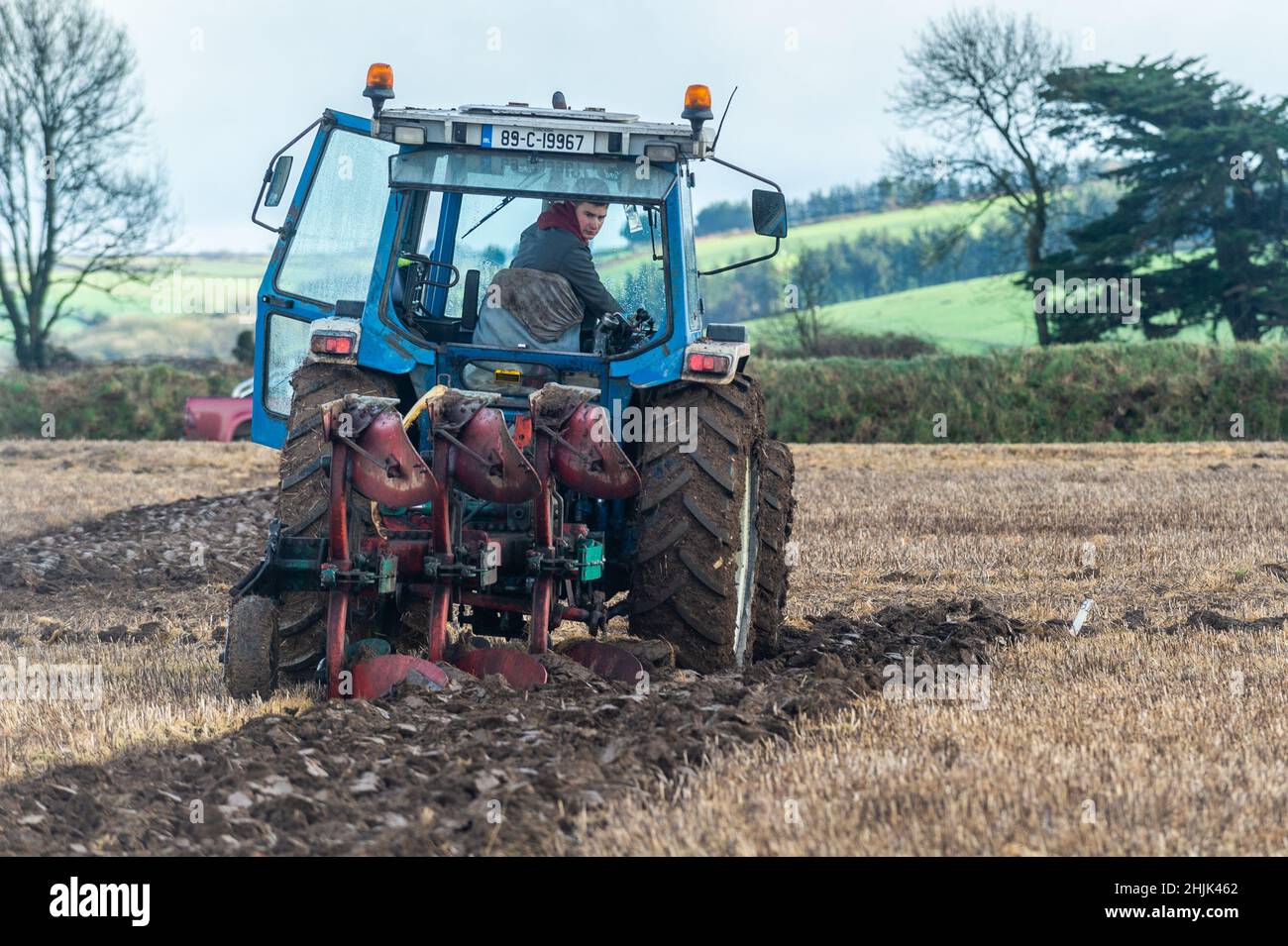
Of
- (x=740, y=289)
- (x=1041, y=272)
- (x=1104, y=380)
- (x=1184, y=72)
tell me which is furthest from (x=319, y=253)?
(x=740, y=289)

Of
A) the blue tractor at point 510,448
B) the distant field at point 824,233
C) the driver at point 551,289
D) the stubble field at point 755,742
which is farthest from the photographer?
the distant field at point 824,233

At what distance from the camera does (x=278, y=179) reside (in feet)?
24.5

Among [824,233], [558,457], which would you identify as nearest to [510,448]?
[558,457]

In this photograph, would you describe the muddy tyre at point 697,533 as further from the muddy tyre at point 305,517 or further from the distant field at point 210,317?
the distant field at point 210,317

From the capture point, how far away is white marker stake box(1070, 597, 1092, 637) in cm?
793

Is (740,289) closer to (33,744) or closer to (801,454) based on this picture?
(801,454)

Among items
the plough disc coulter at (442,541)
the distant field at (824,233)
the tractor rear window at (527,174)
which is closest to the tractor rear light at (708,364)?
the plough disc coulter at (442,541)

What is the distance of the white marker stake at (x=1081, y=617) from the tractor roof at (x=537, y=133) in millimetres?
3006

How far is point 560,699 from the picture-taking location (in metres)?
5.67

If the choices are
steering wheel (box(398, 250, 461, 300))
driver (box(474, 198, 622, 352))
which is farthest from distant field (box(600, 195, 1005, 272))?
driver (box(474, 198, 622, 352))

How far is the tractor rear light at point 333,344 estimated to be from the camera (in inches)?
259

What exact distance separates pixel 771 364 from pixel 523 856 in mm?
23624

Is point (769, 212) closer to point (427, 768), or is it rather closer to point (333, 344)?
point (333, 344)

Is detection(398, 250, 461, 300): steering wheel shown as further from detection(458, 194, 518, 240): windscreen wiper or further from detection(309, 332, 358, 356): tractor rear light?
detection(309, 332, 358, 356): tractor rear light
